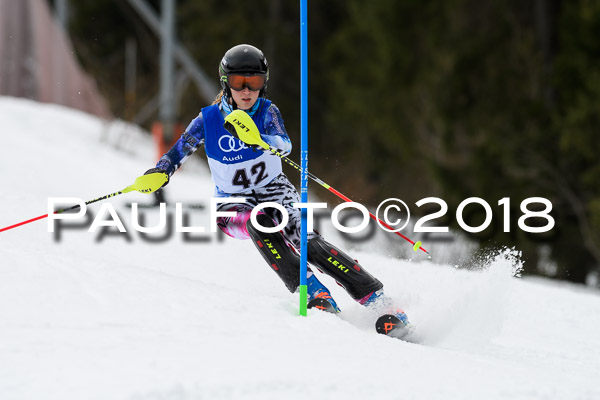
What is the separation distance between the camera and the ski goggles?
421cm

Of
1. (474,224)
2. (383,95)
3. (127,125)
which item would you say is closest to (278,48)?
(383,95)

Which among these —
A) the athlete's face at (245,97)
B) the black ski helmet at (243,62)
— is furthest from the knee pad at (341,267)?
the black ski helmet at (243,62)


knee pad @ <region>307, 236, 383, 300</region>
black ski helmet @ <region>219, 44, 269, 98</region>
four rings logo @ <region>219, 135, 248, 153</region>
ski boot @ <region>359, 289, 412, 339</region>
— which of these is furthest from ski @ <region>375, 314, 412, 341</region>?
black ski helmet @ <region>219, 44, 269, 98</region>

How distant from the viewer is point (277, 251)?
4.32m

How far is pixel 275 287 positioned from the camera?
5.59 m

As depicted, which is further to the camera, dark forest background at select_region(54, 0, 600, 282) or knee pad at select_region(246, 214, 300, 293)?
dark forest background at select_region(54, 0, 600, 282)

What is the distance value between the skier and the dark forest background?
6.56 metres

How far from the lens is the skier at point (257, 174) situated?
13.9 feet

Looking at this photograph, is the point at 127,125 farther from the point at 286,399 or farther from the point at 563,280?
the point at 286,399

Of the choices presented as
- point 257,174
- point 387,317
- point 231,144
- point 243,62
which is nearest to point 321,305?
point 387,317

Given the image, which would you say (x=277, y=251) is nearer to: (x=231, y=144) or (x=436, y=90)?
(x=231, y=144)

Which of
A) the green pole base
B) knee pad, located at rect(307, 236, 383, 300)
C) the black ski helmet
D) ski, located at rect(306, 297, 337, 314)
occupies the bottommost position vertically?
ski, located at rect(306, 297, 337, 314)

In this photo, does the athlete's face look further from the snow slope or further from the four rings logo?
the snow slope

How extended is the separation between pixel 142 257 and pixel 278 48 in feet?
49.2
